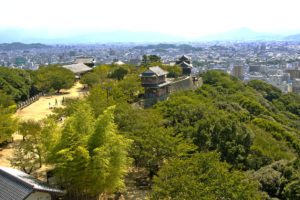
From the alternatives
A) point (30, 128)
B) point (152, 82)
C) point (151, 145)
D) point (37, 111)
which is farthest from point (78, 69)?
point (151, 145)

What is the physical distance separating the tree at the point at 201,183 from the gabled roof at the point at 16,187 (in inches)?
159

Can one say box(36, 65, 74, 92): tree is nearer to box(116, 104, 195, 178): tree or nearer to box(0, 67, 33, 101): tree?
box(0, 67, 33, 101): tree

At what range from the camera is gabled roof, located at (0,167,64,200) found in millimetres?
13492

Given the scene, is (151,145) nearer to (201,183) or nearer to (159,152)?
(159,152)

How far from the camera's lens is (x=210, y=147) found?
24.5 m

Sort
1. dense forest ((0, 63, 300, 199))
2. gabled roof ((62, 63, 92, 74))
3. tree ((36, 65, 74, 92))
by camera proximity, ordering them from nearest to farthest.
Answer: dense forest ((0, 63, 300, 199)), tree ((36, 65, 74, 92)), gabled roof ((62, 63, 92, 74))

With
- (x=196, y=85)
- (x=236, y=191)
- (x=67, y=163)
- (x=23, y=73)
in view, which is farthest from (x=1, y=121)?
(x=196, y=85)

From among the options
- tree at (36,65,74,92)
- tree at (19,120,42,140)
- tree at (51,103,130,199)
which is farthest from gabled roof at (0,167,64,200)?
tree at (36,65,74,92)

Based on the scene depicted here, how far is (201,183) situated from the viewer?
14164 millimetres

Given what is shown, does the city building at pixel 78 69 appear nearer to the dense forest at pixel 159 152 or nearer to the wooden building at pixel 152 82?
the wooden building at pixel 152 82

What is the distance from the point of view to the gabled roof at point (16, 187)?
1349cm

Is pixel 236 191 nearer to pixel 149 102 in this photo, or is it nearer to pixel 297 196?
pixel 297 196

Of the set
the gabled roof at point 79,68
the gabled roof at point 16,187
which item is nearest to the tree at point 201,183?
the gabled roof at point 16,187

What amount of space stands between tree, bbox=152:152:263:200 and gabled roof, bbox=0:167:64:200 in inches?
159
